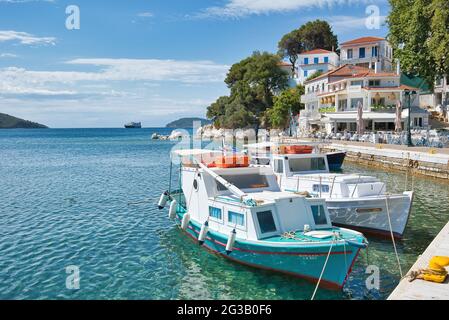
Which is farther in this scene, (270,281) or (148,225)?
(148,225)

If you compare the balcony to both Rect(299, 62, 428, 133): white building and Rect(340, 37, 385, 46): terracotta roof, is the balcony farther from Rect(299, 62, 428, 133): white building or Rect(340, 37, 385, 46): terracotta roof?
Rect(340, 37, 385, 46): terracotta roof

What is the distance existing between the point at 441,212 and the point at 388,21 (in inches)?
1338

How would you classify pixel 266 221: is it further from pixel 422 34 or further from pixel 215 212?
pixel 422 34

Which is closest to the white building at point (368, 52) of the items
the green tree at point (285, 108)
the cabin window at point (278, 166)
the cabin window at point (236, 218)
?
the green tree at point (285, 108)

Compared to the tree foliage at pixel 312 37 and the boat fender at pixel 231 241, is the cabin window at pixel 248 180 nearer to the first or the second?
the boat fender at pixel 231 241

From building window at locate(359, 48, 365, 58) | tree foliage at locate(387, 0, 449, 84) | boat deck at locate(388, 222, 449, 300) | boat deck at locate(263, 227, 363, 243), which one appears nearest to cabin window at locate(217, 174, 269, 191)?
boat deck at locate(263, 227, 363, 243)

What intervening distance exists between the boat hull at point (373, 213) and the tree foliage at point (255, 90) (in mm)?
68971

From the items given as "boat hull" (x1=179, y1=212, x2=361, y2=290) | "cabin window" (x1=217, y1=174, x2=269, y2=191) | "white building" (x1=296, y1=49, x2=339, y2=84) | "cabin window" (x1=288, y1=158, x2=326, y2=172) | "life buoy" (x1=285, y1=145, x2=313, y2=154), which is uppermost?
"white building" (x1=296, y1=49, x2=339, y2=84)

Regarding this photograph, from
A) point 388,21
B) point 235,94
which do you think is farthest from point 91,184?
point 235,94

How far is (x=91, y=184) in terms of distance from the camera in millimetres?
35469

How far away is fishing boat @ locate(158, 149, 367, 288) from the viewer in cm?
1303

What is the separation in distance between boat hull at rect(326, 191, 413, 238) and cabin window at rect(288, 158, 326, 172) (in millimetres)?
4052

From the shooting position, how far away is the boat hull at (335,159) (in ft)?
126

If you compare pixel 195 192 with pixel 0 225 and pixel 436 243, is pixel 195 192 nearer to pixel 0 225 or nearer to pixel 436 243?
pixel 436 243
